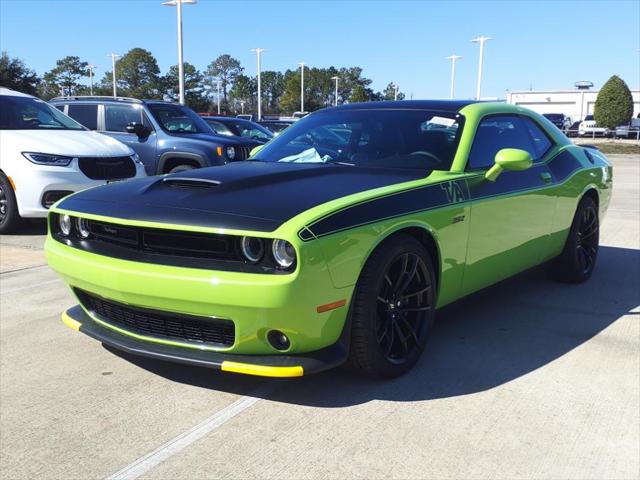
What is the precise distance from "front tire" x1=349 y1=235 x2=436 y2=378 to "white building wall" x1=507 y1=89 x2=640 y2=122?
68.2 metres

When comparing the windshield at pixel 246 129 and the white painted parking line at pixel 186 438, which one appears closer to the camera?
the white painted parking line at pixel 186 438

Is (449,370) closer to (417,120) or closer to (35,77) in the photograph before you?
(417,120)

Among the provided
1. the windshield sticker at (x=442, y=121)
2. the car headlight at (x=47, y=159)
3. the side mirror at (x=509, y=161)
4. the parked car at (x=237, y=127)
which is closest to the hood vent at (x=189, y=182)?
the windshield sticker at (x=442, y=121)

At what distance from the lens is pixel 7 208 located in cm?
695

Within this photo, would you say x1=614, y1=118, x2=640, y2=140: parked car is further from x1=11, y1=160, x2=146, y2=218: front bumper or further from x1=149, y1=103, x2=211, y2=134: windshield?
x1=11, y1=160, x2=146, y2=218: front bumper

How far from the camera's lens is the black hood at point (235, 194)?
274 cm

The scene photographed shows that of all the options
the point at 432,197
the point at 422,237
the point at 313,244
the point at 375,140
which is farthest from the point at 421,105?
the point at 313,244

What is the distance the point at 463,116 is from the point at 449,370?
5.22 ft

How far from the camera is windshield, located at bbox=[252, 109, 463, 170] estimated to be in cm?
375

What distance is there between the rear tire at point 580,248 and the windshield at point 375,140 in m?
1.75

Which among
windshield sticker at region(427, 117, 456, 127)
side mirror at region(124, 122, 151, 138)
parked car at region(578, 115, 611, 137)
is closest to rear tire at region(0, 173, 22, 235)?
side mirror at region(124, 122, 151, 138)

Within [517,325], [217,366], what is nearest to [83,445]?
[217,366]

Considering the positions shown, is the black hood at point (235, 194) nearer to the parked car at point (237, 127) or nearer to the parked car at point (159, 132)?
the parked car at point (159, 132)

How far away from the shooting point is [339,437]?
2.62m
